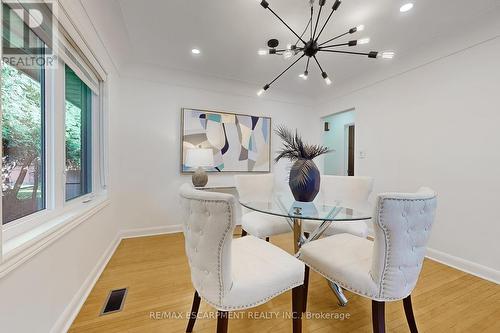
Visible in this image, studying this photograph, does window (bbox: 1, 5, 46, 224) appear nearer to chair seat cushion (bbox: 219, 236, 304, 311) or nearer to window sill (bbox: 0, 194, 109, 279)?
window sill (bbox: 0, 194, 109, 279)

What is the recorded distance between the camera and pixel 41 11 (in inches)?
47.5

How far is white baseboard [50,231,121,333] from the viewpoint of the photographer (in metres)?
1.30

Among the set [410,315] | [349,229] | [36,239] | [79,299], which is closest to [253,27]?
[349,229]

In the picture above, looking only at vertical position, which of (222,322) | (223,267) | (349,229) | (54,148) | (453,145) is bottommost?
(222,322)

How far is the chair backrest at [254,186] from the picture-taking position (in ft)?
8.13

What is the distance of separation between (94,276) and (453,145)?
150 inches

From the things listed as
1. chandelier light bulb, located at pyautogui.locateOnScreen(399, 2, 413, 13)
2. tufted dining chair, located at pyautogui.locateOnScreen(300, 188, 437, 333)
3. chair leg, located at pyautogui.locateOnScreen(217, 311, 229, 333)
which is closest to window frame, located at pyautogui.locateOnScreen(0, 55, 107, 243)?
chair leg, located at pyautogui.locateOnScreen(217, 311, 229, 333)

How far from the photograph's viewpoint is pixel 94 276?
187 cm

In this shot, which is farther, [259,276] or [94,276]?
[94,276]

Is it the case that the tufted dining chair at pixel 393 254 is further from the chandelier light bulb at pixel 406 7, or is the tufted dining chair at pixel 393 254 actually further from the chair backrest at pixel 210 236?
the chandelier light bulb at pixel 406 7

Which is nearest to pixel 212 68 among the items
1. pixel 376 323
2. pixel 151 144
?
pixel 151 144

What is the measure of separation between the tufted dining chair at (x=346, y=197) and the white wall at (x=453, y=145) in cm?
91

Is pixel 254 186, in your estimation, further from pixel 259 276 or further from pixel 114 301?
pixel 114 301

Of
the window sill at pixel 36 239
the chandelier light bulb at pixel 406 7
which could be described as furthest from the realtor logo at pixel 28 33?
the chandelier light bulb at pixel 406 7
